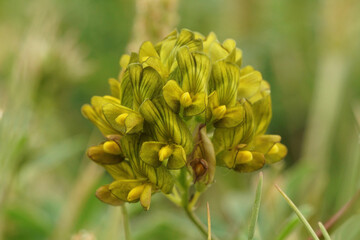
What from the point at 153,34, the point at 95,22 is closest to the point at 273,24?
the point at 95,22

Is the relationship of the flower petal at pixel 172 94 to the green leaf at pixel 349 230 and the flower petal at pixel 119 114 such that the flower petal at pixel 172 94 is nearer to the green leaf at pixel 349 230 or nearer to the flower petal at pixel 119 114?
the flower petal at pixel 119 114

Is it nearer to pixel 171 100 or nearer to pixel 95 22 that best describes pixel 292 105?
pixel 95 22

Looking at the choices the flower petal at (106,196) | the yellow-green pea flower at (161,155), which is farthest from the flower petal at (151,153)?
the flower petal at (106,196)

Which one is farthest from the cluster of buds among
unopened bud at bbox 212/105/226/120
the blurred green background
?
the blurred green background

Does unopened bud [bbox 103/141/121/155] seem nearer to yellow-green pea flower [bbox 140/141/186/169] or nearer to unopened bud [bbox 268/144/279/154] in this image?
yellow-green pea flower [bbox 140/141/186/169]

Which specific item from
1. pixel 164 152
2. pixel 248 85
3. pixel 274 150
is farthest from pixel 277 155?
pixel 164 152

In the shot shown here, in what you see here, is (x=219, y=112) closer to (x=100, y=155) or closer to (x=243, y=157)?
(x=243, y=157)
